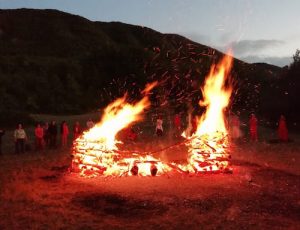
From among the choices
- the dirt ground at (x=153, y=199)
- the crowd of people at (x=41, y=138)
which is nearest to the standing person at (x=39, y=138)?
the crowd of people at (x=41, y=138)

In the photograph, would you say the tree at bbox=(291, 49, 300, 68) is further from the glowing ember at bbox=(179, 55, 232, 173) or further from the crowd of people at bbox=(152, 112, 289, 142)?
the glowing ember at bbox=(179, 55, 232, 173)

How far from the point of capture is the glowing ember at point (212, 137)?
13922 millimetres

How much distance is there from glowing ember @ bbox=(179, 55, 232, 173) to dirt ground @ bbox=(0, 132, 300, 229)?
0.45 meters

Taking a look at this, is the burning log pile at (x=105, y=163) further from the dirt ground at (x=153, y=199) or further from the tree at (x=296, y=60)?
the tree at (x=296, y=60)

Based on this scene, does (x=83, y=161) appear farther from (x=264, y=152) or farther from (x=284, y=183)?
(x=264, y=152)

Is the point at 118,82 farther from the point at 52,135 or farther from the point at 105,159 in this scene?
the point at 105,159

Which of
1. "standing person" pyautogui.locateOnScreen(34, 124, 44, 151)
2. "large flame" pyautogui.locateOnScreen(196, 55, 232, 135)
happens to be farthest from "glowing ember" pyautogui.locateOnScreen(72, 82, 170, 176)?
"standing person" pyautogui.locateOnScreen(34, 124, 44, 151)

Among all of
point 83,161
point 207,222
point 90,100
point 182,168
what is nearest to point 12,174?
point 83,161

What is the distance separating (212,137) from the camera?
46.1 feet

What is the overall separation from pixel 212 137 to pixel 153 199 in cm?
374

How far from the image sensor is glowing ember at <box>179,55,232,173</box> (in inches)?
548

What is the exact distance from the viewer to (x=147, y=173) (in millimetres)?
13852

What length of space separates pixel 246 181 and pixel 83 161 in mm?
4622

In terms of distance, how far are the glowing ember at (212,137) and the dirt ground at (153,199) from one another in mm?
450
